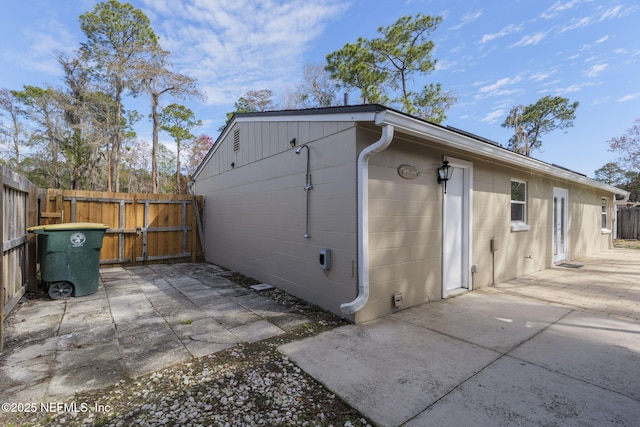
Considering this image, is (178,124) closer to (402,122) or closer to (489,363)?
(402,122)

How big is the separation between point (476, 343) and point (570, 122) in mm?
25476

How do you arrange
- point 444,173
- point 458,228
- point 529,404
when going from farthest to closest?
1. point 458,228
2. point 444,173
3. point 529,404

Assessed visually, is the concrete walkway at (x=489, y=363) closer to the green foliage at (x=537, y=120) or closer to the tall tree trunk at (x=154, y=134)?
the tall tree trunk at (x=154, y=134)

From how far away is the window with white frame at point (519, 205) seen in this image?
5.90m

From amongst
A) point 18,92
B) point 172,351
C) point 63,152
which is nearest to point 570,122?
point 172,351

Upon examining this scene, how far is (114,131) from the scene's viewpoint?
17.0m

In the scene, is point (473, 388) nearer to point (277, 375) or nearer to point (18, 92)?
point (277, 375)

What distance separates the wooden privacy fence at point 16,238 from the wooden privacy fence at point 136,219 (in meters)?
1.59

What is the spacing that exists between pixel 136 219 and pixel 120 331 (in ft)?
16.5

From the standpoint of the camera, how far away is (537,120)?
2142 centimetres

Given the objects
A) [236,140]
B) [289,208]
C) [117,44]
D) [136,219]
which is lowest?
[136,219]

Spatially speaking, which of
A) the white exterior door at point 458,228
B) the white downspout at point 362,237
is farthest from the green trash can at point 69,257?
the white exterior door at point 458,228

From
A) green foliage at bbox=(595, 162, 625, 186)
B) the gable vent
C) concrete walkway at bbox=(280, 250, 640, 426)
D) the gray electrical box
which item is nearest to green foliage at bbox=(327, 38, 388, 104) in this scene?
the gable vent

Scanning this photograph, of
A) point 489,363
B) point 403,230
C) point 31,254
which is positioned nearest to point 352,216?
point 403,230
